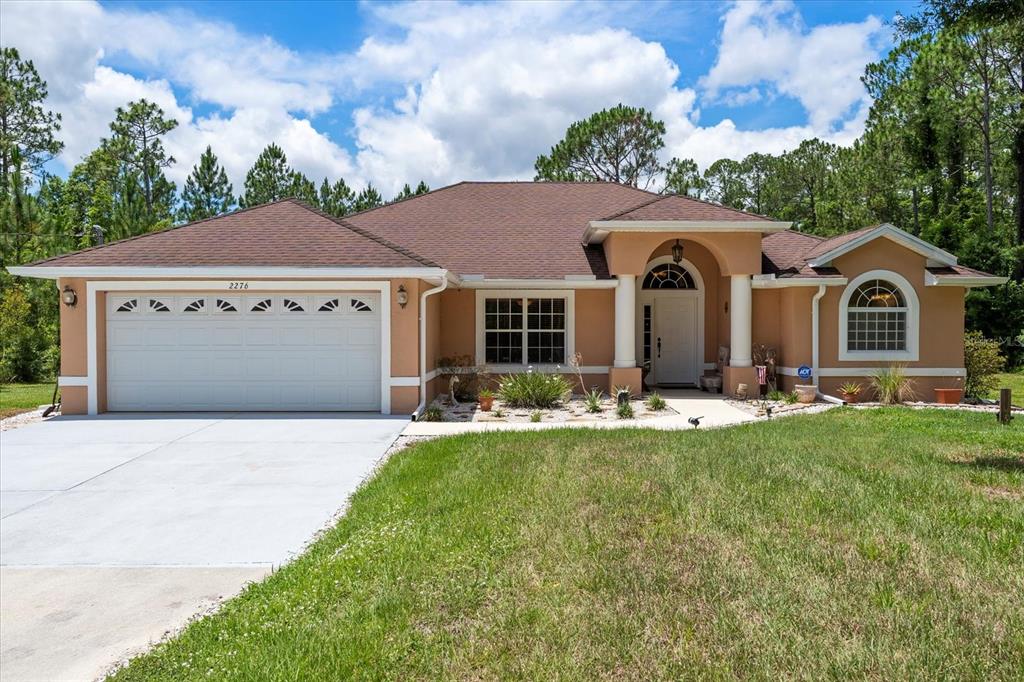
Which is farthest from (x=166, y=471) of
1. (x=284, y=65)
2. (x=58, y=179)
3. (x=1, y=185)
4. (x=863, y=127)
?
(x=58, y=179)

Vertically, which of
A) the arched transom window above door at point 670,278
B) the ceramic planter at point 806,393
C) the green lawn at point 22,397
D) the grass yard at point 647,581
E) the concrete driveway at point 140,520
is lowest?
the concrete driveway at point 140,520

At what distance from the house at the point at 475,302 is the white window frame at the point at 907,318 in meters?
0.03

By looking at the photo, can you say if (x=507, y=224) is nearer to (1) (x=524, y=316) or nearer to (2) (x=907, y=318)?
(1) (x=524, y=316)

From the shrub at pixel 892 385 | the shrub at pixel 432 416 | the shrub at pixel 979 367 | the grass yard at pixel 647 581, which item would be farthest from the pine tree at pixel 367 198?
the grass yard at pixel 647 581

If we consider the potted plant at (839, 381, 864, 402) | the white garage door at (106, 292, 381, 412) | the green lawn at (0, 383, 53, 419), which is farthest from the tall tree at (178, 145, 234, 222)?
the potted plant at (839, 381, 864, 402)

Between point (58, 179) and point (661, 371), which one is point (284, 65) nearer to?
point (661, 371)

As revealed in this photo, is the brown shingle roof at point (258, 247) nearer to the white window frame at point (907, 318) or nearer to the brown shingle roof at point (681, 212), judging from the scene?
the brown shingle roof at point (681, 212)

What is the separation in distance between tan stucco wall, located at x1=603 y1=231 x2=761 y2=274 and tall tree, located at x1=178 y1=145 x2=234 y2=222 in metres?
29.0

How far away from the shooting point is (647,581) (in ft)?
13.9

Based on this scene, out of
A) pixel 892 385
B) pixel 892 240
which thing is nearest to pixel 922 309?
pixel 892 240

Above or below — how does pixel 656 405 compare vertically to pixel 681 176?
below

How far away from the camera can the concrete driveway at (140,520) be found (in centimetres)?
410

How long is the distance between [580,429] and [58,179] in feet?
142

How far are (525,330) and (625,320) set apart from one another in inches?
96.7
